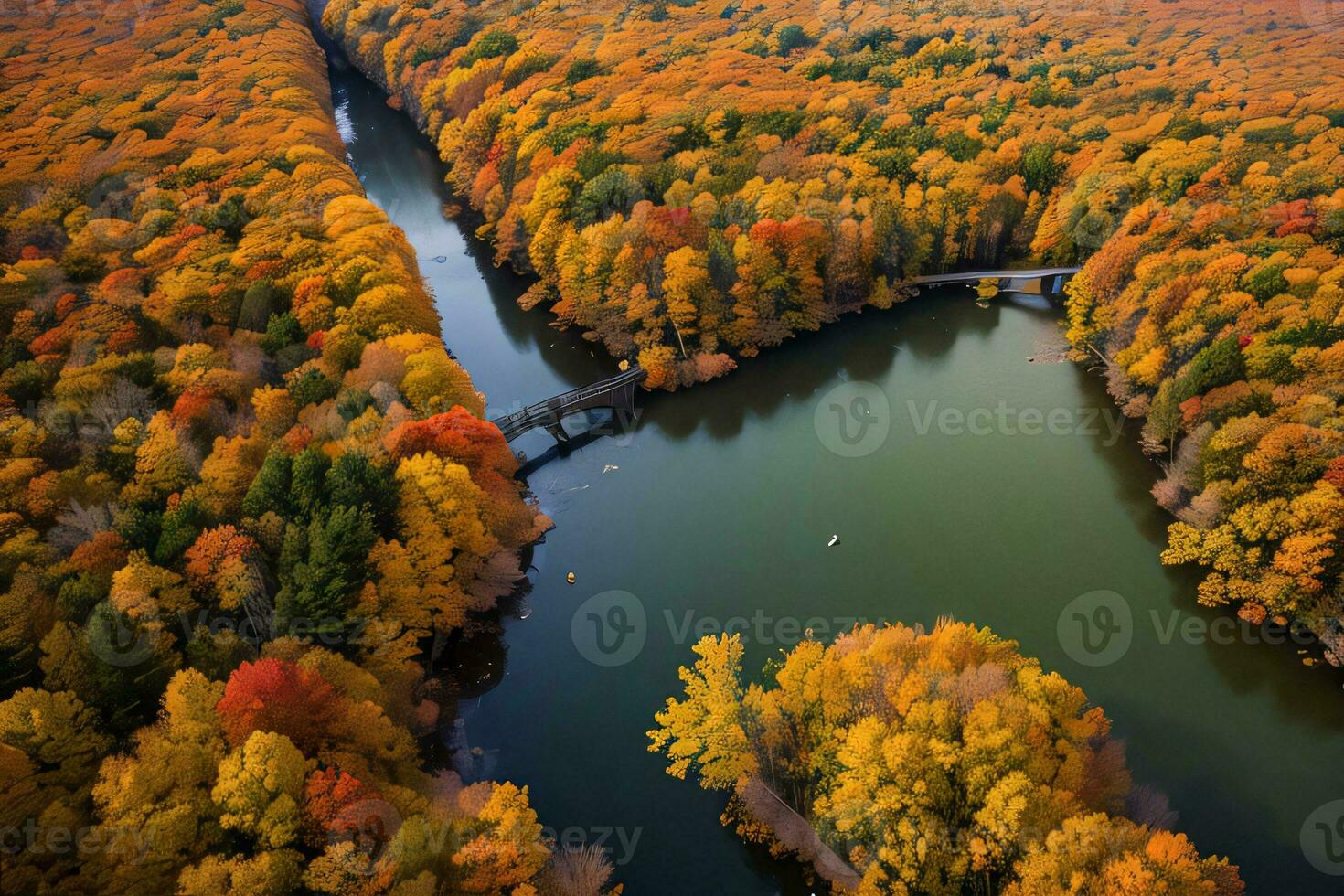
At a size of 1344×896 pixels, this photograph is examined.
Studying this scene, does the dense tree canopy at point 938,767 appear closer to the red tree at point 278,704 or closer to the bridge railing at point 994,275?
the red tree at point 278,704


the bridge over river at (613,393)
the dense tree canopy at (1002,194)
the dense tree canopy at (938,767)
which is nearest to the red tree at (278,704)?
the dense tree canopy at (938,767)

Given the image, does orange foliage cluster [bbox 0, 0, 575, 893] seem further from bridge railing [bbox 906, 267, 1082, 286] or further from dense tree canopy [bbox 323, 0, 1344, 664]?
bridge railing [bbox 906, 267, 1082, 286]

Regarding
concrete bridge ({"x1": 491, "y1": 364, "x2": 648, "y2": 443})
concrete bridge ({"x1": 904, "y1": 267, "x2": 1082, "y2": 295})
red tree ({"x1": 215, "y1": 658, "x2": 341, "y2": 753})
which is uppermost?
red tree ({"x1": 215, "y1": 658, "x2": 341, "y2": 753})

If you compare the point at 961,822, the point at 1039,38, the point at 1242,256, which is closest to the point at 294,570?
the point at 961,822

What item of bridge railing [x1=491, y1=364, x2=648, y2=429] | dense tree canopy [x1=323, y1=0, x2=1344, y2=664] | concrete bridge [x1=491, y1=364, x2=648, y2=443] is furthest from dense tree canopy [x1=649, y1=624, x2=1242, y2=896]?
bridge railing [x1=491, y1=364, x2=648, y2=429]

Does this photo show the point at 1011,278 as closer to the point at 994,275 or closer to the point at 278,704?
the point at 994,275

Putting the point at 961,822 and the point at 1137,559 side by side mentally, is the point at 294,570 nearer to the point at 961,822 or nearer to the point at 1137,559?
the point at 961,822
